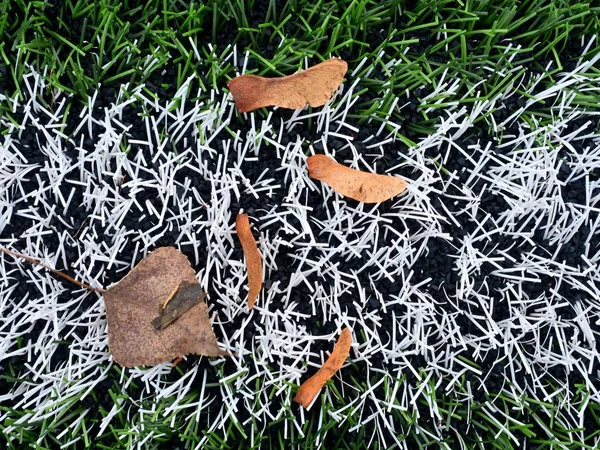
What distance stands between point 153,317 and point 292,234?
32 centimetres

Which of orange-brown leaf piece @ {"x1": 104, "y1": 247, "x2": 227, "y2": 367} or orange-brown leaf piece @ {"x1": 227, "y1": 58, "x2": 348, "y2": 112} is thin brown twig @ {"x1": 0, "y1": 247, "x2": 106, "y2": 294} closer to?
orange-brown leaf piece @ {"x1": 104, "y1": 247, "x2": 227, "y2": 367}

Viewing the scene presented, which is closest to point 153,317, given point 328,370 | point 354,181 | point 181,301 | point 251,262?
point 181,301

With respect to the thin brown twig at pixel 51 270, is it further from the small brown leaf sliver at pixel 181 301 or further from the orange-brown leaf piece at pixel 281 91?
the orange-brown leaf piece at pixel 281 91

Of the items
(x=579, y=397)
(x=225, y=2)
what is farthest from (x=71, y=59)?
(x=579, y=397)

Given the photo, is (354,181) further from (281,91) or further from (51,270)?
(51,270)

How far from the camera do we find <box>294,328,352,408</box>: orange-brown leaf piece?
1.22 m

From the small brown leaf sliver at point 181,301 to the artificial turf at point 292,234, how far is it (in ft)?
0.11

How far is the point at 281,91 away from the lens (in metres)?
1.24

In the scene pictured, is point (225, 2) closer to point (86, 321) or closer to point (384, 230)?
point (384, 230)

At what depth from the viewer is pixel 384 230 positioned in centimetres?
126

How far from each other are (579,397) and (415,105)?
71cm

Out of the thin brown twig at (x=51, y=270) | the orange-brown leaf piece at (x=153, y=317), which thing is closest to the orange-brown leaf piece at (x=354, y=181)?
the orange-brown leaf piece at (x=153, y=317)

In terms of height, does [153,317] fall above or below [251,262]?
below

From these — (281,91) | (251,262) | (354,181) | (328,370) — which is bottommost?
(328,370)
